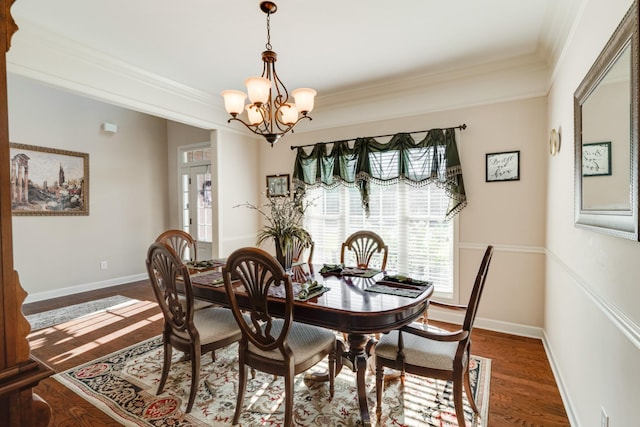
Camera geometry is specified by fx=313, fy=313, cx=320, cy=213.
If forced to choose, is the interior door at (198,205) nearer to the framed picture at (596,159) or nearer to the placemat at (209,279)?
the placemat at (209,279)

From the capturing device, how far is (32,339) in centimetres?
311

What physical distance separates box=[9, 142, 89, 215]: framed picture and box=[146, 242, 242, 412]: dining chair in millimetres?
3406

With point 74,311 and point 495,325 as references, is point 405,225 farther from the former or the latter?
point 74,311

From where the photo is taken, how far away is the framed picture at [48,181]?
4.14 m

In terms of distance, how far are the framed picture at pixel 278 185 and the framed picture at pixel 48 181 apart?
283cm

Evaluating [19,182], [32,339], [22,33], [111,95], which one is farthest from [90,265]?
[22,33]

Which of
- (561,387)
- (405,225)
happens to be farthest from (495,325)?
(405,225)

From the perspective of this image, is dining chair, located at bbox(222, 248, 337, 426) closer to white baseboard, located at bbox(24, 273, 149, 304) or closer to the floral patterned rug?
the floral patterned rug

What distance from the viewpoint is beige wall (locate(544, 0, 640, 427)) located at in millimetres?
1233

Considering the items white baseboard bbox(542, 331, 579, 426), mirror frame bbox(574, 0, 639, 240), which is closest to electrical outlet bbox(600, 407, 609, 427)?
white baseboard bbox(542, 331, 579, 426)

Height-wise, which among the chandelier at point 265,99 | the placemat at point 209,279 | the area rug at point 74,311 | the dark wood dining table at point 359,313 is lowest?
the area rug at point 74,311

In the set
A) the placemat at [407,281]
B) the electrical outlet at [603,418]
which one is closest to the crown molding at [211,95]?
the placemat at [407,281]

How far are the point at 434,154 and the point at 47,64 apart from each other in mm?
3744

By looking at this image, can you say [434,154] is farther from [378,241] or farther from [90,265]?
[90,265]
